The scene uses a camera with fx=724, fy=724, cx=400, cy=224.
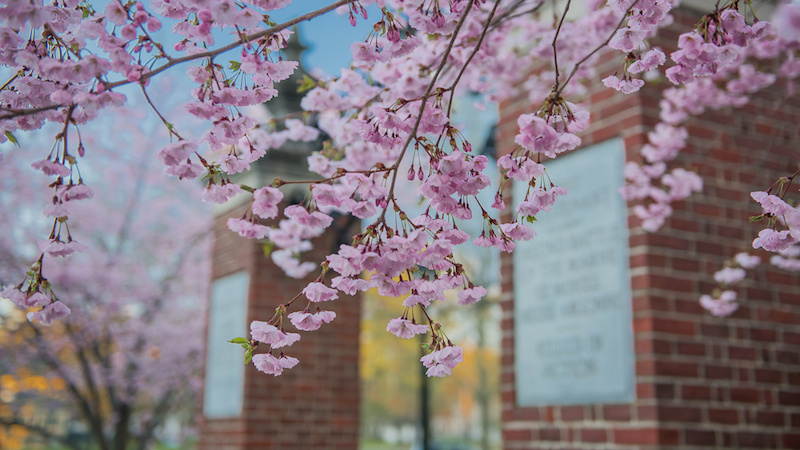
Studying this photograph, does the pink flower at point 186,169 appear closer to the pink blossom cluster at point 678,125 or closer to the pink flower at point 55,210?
the pink flower at point 55,210

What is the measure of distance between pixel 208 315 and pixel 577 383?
13.1ft

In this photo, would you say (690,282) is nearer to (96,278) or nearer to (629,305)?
(629,305)

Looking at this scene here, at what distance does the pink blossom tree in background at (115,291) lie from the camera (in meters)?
9.23

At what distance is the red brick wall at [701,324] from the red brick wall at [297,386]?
218 cm

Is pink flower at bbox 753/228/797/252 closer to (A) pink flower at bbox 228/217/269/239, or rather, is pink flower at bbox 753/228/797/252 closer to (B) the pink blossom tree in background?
(A) pink flower at bbox 228/217/269/239

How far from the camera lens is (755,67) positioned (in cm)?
392

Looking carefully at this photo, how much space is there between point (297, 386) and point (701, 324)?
332cm

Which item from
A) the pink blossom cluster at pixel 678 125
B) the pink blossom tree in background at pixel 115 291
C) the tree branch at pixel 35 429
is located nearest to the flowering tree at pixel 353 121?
the pink blossom cluster at pixel 678 125

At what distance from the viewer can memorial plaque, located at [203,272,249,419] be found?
19.2 feet

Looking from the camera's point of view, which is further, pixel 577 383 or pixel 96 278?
pixel 96 278

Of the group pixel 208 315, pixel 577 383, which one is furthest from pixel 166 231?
pixel 577 383

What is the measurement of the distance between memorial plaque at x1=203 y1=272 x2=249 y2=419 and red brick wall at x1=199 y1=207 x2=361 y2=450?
3.7 inches

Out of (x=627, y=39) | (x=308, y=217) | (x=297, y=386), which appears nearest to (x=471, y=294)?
(x=308, y=217)

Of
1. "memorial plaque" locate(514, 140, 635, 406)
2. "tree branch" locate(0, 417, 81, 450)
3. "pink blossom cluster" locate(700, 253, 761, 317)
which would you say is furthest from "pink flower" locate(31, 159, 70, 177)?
"tree branch" locate(0, 417, 81, 450)
